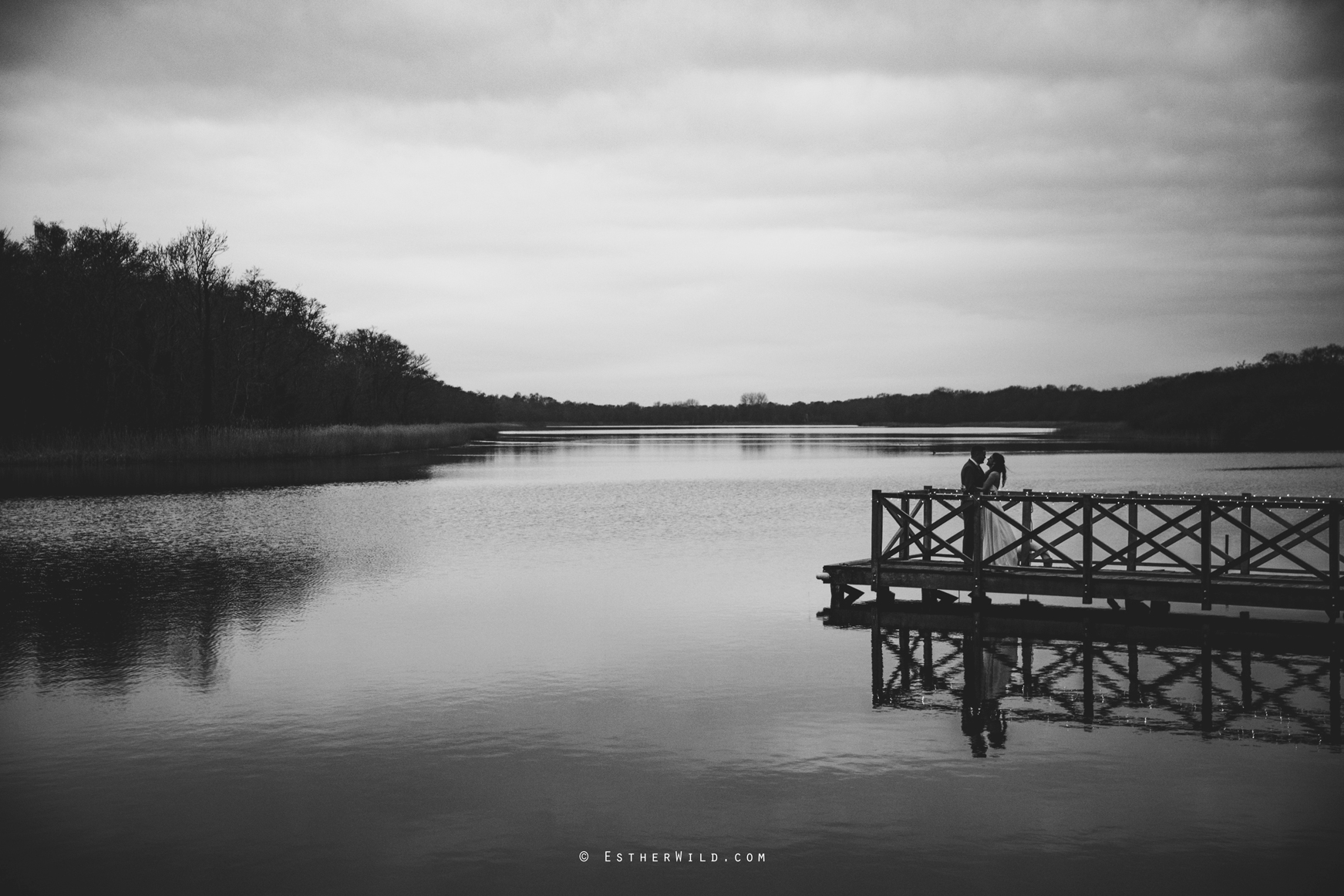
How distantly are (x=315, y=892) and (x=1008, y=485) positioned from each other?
46685mm

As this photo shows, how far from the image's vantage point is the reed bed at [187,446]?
190 feet

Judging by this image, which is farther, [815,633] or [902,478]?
[902,478]

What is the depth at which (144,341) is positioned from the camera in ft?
211

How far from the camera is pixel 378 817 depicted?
8969 millimetres

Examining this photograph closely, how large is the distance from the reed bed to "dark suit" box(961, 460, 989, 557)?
53.5m

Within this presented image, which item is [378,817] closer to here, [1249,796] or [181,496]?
[1249,796]

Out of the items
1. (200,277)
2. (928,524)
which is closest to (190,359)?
(200,277)

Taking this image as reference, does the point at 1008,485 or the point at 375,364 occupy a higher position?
the point at 375,364

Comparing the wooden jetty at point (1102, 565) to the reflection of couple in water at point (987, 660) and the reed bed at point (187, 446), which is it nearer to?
the reflection of couple in water at point (987, 660)

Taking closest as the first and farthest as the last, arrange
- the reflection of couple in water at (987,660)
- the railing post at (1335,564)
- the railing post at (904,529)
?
the reflection of couple in water at (987,660), the railing post at (1335,564), the railing post at (904,529)

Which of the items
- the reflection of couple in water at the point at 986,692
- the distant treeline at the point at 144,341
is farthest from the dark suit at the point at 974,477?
the distant treeline at the point at 144,341

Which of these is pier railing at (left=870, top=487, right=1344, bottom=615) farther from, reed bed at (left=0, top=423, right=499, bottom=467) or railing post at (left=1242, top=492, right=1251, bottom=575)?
reed bed at (left=0, top=423, right=499, bottom=467)

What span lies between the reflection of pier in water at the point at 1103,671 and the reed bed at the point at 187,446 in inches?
2075

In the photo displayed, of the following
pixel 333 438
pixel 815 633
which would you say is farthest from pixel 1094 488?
pixel 333 438
